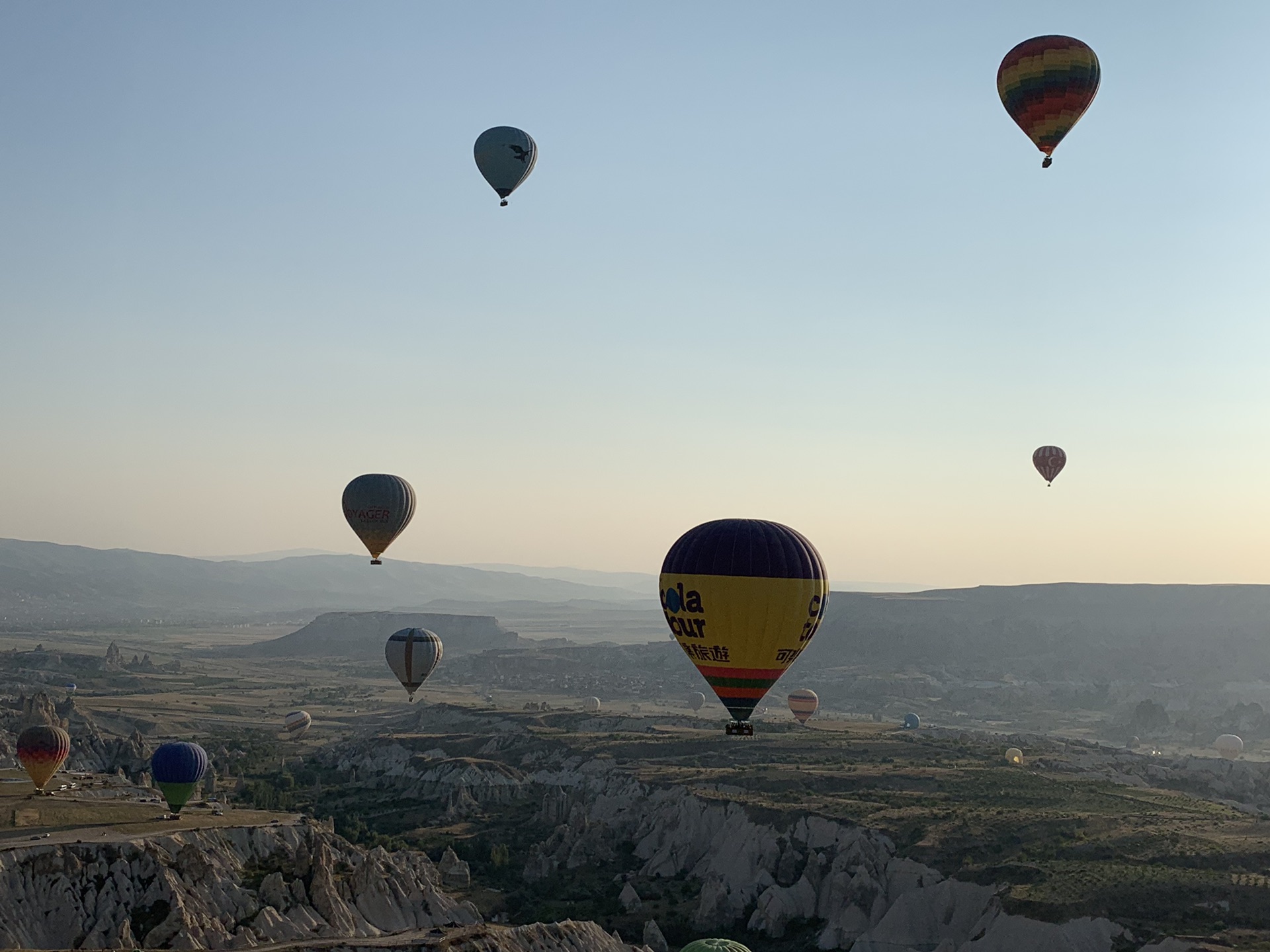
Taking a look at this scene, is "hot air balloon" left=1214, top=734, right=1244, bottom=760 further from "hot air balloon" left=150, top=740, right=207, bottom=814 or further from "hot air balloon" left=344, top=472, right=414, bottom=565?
"hot air balloon" left=150, top=740, right=207, bottom=814

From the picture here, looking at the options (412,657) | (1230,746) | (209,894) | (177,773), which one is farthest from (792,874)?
(1230,746)

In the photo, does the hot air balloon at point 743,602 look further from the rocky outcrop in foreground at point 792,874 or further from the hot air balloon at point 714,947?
the rocky outcrop in foreground at point 792,874

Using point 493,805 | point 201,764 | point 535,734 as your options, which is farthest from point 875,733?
point 201,764

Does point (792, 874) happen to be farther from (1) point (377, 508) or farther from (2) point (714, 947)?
(1) point (377, 508)

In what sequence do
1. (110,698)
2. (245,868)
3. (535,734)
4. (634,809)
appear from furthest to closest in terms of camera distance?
1. (110,698)
2. (535,734)
3. (634,809)
4. (245,868)

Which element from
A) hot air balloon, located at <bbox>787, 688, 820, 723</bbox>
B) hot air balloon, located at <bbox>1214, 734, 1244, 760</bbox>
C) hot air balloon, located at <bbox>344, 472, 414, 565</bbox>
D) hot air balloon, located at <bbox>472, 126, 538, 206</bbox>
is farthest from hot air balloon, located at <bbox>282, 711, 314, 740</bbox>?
hot air balloon, located at <bbox>1214, 734, 1244, 760</bbox>

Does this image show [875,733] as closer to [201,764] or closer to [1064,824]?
[1064,824]

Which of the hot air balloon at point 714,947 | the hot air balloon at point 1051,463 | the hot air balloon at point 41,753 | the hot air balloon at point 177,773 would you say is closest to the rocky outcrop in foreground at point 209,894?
the hot air balloon at point 177,773
